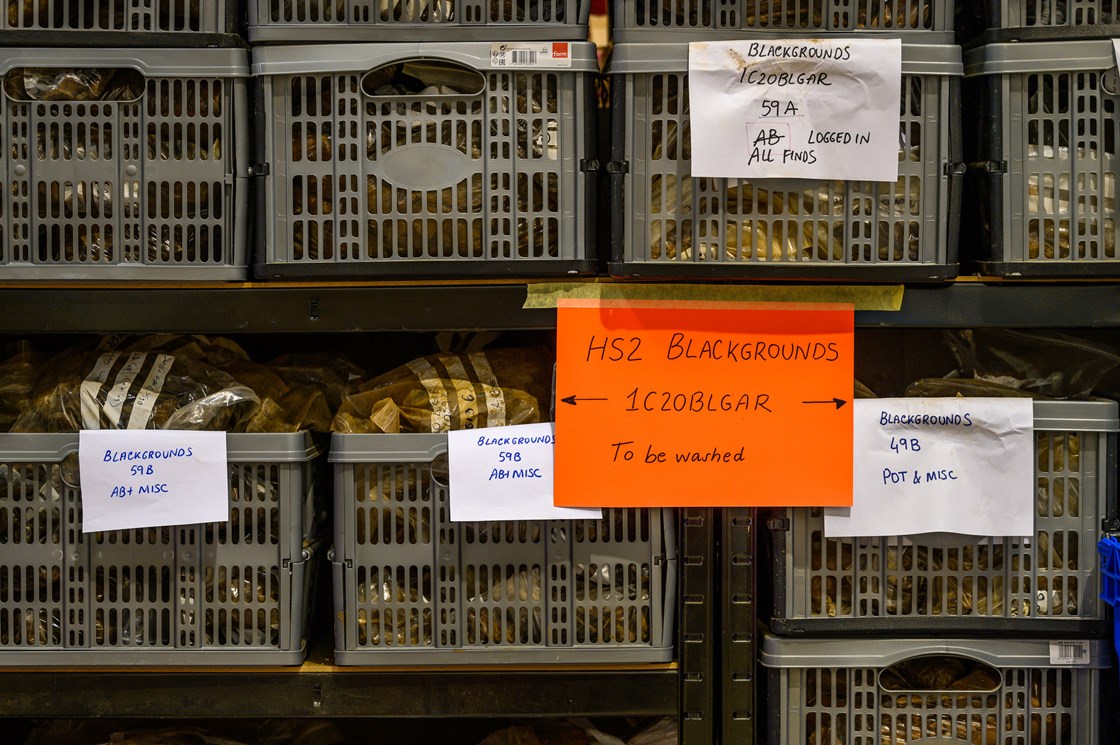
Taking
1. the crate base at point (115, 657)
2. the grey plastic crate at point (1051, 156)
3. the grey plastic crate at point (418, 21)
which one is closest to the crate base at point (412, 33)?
the grey plastic crate at point (418, 21)

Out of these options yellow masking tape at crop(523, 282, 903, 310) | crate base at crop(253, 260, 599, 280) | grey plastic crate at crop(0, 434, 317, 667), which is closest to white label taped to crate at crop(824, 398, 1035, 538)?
yellow masking tape at crop(523, 282, 903, 310)

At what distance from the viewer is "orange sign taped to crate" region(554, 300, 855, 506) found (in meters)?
1.02

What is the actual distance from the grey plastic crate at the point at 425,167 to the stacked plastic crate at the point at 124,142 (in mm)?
53

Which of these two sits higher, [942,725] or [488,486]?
[488,486]

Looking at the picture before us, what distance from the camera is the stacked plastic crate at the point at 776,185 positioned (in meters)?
0.98

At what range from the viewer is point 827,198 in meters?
0.99

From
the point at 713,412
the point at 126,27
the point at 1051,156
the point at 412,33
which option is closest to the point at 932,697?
the point at 713,412

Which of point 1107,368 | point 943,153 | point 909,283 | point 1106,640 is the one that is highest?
point 943,153

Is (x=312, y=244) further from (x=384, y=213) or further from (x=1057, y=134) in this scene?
(x=1057, y=134)

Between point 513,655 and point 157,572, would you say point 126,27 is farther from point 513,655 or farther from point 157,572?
point 513,655

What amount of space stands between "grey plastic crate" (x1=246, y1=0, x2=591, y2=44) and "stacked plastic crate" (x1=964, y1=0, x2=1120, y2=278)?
49cm

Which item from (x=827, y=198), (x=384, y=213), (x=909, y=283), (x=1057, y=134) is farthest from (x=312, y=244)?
(x=1057, y=134)

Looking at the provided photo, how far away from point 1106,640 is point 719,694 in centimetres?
47

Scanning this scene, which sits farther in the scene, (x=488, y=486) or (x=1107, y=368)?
(x=1107, y=368)
